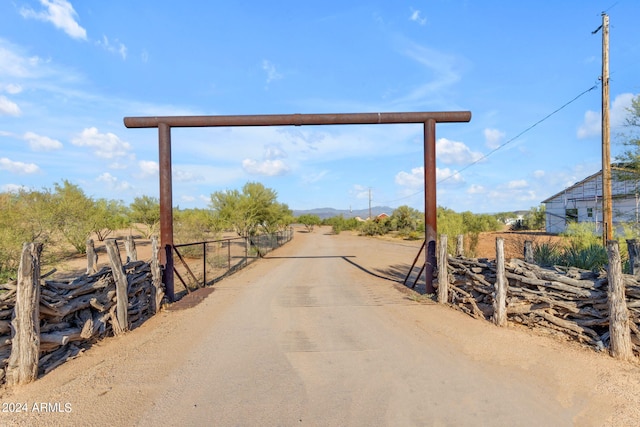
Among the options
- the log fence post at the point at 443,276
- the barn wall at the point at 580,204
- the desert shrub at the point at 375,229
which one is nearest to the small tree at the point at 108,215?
the log fence post at the point at 443,276

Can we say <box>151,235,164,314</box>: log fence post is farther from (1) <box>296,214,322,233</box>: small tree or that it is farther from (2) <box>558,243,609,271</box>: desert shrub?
(1) <box>296,214,322,233</box>: small tree

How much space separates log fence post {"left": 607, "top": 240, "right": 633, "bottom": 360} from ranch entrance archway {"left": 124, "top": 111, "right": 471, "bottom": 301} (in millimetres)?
4894

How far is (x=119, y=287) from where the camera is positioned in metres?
6.58

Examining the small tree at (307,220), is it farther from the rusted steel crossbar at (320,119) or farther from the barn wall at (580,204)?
the rusted steel crossbar at (320,119)

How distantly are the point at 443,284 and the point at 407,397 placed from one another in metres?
5.31

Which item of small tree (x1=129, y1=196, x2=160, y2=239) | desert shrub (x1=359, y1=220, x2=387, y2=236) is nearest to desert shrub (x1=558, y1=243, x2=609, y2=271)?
small tree (x1=129, y1=196, x2=160, y2=239)

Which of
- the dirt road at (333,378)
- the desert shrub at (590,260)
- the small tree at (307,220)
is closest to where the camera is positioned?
the dirt road at (333,378)

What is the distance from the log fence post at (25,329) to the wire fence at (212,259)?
6.24 m

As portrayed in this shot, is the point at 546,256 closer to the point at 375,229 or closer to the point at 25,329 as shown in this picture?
the point at 25,329

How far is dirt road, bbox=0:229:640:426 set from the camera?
3.76 metres

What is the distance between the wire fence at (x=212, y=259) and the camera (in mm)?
12703

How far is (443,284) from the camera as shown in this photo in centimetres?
902

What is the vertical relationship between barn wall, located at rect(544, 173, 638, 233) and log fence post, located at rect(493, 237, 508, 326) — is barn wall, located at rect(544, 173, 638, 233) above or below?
above

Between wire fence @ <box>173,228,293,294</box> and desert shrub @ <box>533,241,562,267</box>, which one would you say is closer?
desert shrub @ <box>533,241,562,267</box>
